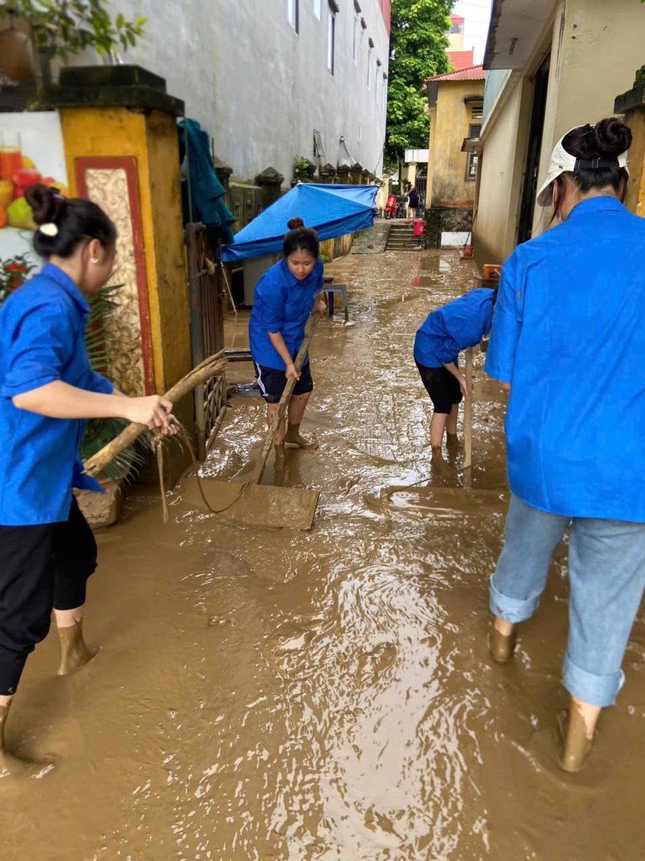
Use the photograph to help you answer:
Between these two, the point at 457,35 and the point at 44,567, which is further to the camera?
the point at 457,35

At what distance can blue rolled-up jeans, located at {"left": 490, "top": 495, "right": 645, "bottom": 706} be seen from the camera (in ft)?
5.65

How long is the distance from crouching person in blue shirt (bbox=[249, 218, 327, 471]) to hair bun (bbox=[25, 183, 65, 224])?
224cm

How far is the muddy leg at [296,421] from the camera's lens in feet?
14.5

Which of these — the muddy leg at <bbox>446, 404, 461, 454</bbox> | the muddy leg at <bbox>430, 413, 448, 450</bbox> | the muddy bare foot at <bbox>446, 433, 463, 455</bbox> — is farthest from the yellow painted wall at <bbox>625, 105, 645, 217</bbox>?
the muddy bare foot at <bbox>446, 433, 463, 455</bbox>

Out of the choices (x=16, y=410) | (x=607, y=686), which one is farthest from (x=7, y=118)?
(x=607, y=686)

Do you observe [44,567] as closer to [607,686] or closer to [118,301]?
[607,686]

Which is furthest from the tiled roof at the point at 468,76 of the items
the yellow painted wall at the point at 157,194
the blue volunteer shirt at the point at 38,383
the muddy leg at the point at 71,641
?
the muddy leg at the point at 71,641

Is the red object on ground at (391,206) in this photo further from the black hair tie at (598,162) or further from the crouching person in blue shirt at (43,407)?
the crouching person in blue shirt at (43,407)

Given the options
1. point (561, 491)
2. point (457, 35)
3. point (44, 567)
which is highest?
point (457, 35)

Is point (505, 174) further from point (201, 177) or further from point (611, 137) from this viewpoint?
point (611, 137)

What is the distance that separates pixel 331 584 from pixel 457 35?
55.6 meters

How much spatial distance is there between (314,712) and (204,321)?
298cm

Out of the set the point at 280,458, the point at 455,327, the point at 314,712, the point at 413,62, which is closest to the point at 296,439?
the point at 280,458

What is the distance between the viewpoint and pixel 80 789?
181 centimetres
